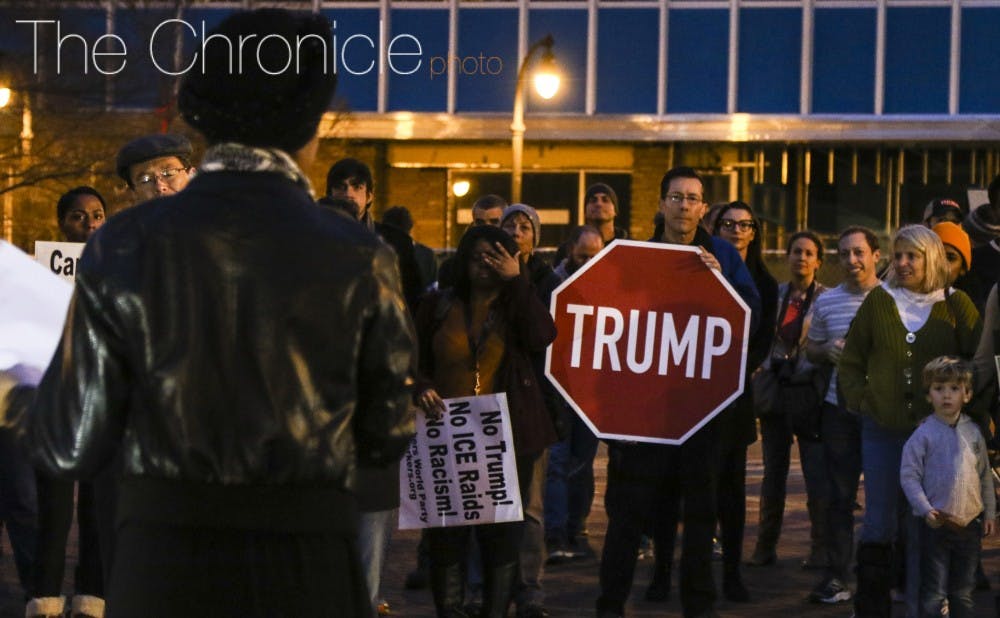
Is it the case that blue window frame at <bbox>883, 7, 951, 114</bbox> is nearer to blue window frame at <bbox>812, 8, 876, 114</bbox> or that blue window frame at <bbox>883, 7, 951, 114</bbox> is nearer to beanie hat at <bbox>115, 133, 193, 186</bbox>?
blue window frame at <bbox>812, 8, 876, 114</bbox>

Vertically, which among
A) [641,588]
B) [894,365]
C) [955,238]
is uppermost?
[955,238]

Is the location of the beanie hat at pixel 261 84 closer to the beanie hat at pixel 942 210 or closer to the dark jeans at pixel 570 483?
the dark jeans at pixel 570 483

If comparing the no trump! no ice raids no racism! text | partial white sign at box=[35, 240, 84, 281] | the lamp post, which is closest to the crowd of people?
partial white sign at box=[35, 240, 84, 281]

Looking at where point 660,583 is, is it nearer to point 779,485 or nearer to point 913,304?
point 779,485

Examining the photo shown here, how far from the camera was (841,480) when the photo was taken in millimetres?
9188

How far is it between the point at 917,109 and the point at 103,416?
96.8 ft

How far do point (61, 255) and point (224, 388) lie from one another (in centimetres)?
597

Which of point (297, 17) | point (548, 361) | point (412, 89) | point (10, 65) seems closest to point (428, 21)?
point (412, 89)

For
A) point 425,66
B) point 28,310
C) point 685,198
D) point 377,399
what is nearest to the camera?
point 377,399

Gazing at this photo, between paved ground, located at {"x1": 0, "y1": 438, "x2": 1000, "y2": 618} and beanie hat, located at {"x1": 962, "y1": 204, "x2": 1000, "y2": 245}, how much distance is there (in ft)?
5.90

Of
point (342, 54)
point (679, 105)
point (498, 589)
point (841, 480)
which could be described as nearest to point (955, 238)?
point (841, 480)

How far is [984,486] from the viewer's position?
7.74 meters

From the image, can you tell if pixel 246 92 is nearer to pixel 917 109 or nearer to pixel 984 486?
pixel 984 486

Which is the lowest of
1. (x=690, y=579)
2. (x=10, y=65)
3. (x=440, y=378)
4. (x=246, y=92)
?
(x=690, y=579)
